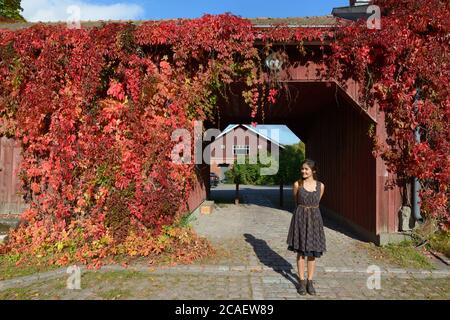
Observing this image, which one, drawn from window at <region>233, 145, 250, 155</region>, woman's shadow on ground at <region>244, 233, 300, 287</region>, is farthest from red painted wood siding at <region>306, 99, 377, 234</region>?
window at <region>233, 145, 250, 155</region>

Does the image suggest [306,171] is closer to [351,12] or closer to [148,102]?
[148,102]

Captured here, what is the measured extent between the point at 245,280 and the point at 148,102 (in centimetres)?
363

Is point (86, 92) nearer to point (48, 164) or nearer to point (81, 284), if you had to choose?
point (48, 164)

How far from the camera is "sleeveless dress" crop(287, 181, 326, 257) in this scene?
167 inches

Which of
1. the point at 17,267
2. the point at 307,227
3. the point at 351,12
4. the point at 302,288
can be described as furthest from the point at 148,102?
the point at 351,12

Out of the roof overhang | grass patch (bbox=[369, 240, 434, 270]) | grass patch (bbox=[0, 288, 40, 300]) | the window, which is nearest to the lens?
grass patch (bbox=[0, 288, 40, 300])

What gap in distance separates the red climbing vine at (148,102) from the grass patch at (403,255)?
859 mm

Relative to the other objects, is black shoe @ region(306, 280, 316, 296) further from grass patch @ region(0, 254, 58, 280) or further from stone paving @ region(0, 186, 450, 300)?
grass patch @ region(0, 254, 58, 280)

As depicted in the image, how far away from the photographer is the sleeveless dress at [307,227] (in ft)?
13.9

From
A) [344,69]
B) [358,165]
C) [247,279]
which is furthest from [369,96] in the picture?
[247,279]

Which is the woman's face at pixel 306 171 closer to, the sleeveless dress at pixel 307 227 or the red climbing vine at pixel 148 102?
the sleeveless dress at pixel 307 227

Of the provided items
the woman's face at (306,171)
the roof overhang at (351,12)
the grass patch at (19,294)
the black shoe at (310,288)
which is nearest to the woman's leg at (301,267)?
the black shoe at (310,288)

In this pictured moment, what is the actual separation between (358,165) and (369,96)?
1.78m

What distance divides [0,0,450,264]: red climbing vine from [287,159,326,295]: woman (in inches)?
85.4
